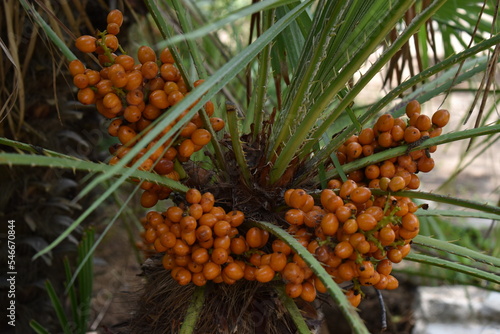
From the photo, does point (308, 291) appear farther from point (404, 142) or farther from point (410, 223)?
point (404, 142)

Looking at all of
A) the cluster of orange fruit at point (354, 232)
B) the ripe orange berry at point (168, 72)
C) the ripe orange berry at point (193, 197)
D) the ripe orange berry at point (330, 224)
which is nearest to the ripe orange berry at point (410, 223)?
the cluster of orange fruit at point (354, 232)

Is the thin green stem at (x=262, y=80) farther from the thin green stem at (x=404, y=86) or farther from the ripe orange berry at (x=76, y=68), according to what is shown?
the ripe orange berry at (x=76, y=68)

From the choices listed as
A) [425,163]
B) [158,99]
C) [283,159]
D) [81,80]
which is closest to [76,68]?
[81,80]

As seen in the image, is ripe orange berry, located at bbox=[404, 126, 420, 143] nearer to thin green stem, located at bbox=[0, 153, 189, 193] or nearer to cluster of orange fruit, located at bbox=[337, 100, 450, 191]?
cluster of orange fruit, located at bbox=[337, 100, 450, 191]

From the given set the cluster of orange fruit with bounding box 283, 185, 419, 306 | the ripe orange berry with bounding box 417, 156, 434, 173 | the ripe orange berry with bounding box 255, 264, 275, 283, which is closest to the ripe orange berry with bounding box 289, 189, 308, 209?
the cluster of orange fruit with bounding box 283, 185, 419, 306

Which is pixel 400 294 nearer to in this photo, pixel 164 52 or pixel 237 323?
pixel 237 323

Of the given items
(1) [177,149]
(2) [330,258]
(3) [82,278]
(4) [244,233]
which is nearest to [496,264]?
(2) [330,258]
